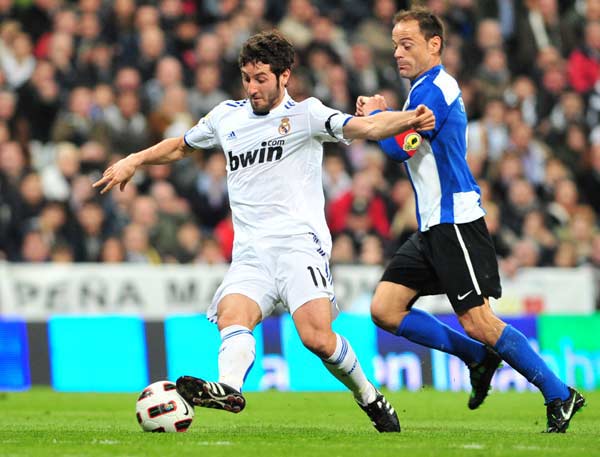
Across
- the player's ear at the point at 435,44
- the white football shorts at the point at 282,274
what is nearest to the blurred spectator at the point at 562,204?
the player's ear at the point at 435,44

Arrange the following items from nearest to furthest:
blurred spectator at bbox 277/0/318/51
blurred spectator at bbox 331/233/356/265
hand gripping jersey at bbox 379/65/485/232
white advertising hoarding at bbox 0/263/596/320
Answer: hand gripping jersey at bbox 379/65/485/232 → white advertising hoarding at bbox 0/263/596/320 → blurred spectator at bbox 331/233/356/265 → blurred spectator at bbox 277/0/318/51

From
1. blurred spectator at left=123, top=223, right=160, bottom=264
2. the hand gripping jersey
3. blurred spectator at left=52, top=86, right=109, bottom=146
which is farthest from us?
blurred spectator at left=52, top=86, right=109, bottom=146

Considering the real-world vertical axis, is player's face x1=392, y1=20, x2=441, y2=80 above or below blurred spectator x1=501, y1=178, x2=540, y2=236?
above

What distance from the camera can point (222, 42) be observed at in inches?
702

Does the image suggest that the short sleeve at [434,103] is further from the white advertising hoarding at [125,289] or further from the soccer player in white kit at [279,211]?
the white advertising hoarding at [125,289]

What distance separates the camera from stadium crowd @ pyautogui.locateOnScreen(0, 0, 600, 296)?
1549 cm

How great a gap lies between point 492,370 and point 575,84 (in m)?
11.9

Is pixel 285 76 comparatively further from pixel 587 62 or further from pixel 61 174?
pixel 587 62

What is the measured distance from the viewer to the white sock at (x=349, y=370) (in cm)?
817

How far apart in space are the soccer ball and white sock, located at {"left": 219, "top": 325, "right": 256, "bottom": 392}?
0.96 feet

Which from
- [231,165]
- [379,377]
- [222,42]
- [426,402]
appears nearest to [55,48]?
[222,42]

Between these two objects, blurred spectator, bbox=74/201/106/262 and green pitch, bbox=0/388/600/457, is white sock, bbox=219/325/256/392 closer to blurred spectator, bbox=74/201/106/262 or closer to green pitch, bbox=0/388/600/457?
green pitch, bbox=0/388/600/457

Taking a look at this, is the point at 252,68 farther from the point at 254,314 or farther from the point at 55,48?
the point at 55,48

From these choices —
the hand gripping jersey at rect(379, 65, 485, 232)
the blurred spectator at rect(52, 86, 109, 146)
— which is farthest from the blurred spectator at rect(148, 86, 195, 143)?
the hand gripping jersey at rect(379, 65, 485, 232)
